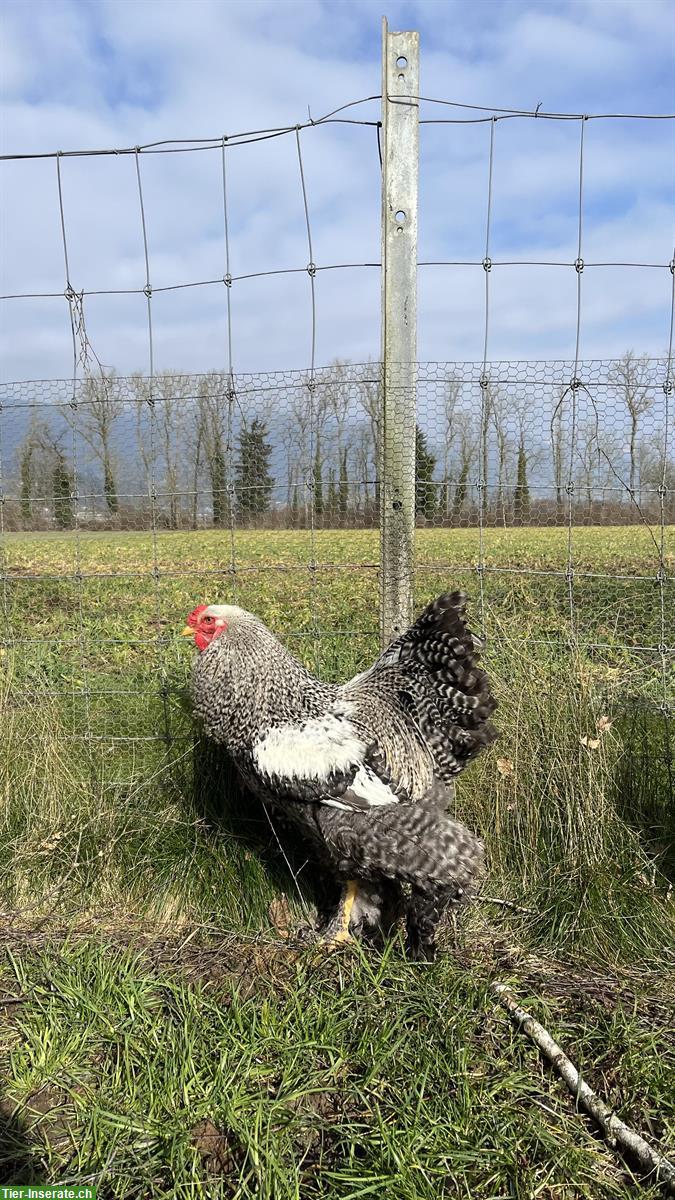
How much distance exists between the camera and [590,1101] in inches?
91.2

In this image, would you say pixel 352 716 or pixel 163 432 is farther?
pixel 163 432

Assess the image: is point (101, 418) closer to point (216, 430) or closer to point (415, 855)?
point (216, 430)

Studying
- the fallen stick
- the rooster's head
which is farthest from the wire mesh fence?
the fallen stick

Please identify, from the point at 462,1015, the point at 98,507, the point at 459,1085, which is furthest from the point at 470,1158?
the point at 98,507

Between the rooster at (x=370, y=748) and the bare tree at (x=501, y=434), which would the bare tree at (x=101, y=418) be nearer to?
the rooster at (x=370, y=748)

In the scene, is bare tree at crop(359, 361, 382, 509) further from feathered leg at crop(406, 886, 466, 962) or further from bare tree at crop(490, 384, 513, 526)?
feathered leg at crop(406, 886, 466, 962)

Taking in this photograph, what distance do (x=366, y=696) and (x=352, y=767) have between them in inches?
17.2

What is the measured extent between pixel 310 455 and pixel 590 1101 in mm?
3036

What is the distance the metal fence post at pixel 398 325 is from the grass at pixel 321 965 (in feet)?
0.70

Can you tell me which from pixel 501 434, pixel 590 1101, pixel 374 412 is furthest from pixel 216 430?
pixel 590 1101

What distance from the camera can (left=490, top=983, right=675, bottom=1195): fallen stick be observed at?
2102 millimetres

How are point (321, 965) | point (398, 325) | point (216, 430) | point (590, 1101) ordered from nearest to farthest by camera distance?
point (590, 1101), point (321, 965), point (398, 325), point (216, 430)

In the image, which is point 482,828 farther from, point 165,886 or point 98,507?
point 98,507

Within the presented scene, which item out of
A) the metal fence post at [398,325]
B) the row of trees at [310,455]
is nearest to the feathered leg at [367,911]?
the metal fence post at [398,325]
